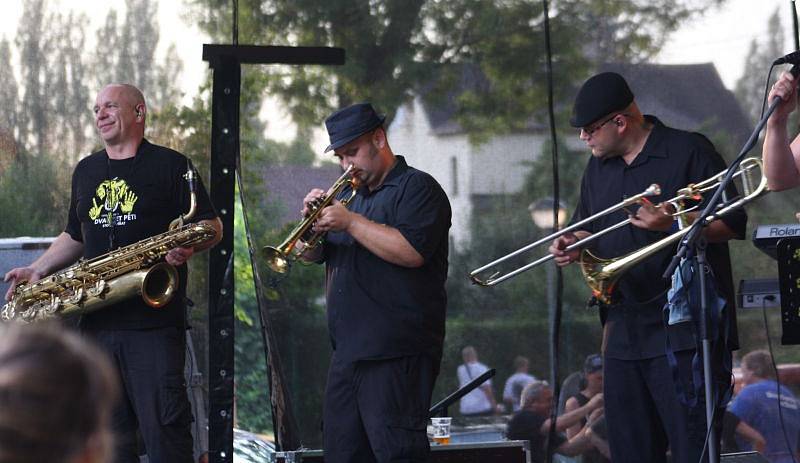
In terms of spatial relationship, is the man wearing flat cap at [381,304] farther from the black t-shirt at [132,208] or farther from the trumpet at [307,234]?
the black t-shirt at [132,208]

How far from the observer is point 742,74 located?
18.4 feet

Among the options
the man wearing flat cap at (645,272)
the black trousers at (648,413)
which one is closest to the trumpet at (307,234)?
the man wearing flat cap at (645,272)

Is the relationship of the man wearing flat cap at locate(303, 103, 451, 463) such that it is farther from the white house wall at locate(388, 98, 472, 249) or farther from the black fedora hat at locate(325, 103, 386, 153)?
the white house wall at locate(388, 98, 472, 249)

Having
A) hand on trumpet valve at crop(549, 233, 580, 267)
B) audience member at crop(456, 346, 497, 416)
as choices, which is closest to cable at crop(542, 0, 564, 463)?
audience member at crop(456, 346, 497, 416)

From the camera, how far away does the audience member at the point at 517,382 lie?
18.1 feet

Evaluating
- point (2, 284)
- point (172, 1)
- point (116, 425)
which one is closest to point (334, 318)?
point (116, 425)

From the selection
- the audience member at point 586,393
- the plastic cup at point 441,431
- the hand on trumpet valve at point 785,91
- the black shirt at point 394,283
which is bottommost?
the plastic cup at point 441,431

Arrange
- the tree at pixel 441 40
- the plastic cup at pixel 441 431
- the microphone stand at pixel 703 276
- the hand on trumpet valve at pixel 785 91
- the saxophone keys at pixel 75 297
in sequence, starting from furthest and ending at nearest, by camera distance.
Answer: the tree at pixel 441 40 < the plastic cup at pixel 441 431 < the saxophone keys at pixel 75 297 < the microphone stand at pixel 703 276 < the hand on trumpet valve at pixel 785 91

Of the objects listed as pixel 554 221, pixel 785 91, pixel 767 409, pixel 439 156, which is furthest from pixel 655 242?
pixel 439 156

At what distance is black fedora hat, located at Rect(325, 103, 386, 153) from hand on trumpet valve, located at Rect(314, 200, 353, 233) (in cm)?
30

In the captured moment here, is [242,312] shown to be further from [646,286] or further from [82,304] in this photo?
[646,286]

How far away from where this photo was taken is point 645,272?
3.89 m

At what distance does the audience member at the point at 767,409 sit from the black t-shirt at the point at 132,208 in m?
2.68

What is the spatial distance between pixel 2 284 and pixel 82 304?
65 centimetres
